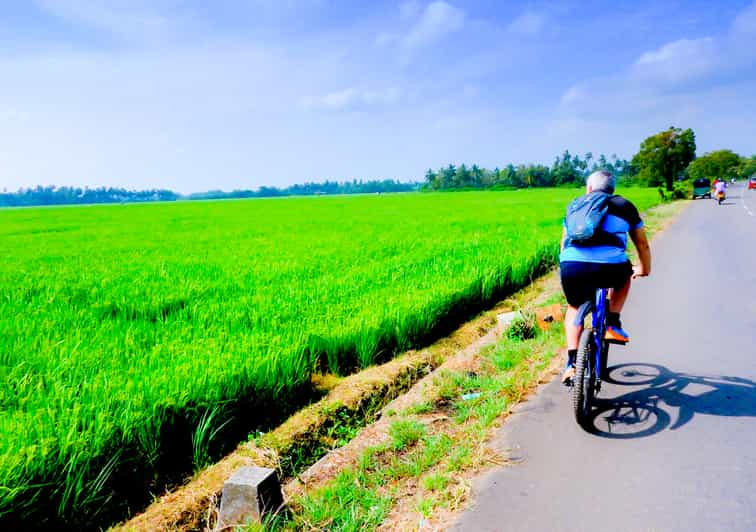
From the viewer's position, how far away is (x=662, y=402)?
11.3 ft

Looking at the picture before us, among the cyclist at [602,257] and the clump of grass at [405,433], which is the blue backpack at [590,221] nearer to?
the cyclist at [602,257]

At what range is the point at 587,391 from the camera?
3012mm

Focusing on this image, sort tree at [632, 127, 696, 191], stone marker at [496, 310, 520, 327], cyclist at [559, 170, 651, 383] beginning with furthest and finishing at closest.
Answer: tree at [632, 127, 696, 191], stone marker at [496, 310, 520, 327], cyclist at [559, 170, 651, 383]

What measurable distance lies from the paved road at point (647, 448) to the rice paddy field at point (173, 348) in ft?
5.57

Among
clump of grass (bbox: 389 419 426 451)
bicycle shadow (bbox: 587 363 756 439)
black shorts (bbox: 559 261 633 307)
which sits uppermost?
black shorts (bbox: 559 261 633 307)

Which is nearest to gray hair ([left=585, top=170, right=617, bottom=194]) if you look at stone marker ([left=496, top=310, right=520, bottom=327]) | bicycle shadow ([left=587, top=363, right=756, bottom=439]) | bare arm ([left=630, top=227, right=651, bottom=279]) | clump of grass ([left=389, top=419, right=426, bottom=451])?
bare arm ([left=630, top=227, right=651, bottom=279])

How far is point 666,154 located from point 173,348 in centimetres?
5415

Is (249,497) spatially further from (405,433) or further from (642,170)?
(642,170)

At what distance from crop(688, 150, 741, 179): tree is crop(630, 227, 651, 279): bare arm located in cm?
10885

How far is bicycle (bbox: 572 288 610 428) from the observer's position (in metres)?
2.91

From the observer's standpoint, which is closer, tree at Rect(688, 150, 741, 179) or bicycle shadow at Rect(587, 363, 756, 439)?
bicycle shadow at Rect(587, 363, 756, 439)

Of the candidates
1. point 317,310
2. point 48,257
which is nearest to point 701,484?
point 317,310

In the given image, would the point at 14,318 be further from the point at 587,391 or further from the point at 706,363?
the point at 706,363

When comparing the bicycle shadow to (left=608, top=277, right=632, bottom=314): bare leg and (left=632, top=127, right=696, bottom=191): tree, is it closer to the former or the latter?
(left=608, top=277, right=632, bottom=314): bare leg
